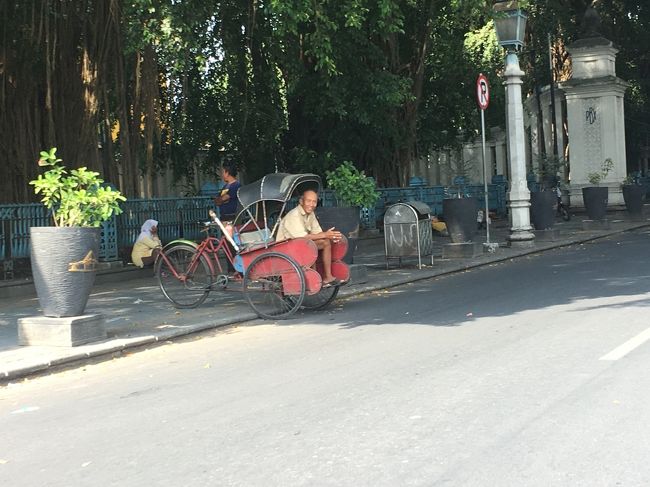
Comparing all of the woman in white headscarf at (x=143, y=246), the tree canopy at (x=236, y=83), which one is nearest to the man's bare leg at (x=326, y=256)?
the tree canopy at (x=236, y=83)

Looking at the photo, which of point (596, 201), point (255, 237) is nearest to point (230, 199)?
point (255, 237)

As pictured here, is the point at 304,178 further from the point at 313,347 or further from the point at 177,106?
the point at 177,106

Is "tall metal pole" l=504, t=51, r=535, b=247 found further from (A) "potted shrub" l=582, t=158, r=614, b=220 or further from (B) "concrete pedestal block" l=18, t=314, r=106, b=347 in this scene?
(B) "concrete pedestal block" l=18, t=314, r=106, b=347

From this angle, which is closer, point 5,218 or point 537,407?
point 537,407

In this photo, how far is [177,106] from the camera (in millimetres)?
21578

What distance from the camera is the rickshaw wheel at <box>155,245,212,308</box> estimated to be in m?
11.0

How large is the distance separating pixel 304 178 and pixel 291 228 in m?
0.93

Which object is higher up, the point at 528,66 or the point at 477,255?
the point at 528,66

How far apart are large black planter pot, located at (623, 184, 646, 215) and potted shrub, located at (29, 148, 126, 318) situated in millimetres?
20589

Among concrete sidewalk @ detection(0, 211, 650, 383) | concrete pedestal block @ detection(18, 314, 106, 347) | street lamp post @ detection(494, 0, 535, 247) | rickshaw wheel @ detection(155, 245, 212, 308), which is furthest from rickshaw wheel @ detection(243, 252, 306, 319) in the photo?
street lamp post @ detection(494, 0, 535, 247)

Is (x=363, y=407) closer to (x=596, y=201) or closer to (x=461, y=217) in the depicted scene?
(x=461, y=217)

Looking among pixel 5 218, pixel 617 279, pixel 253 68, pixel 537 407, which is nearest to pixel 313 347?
pixel 537 407

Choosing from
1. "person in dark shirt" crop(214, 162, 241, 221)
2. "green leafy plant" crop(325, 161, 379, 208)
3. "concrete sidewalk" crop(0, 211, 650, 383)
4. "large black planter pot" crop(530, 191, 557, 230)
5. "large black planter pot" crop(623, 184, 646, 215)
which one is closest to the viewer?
"concrete sidewalk" crop(0, 211, 650, 383)

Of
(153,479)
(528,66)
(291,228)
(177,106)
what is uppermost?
(528,66)
